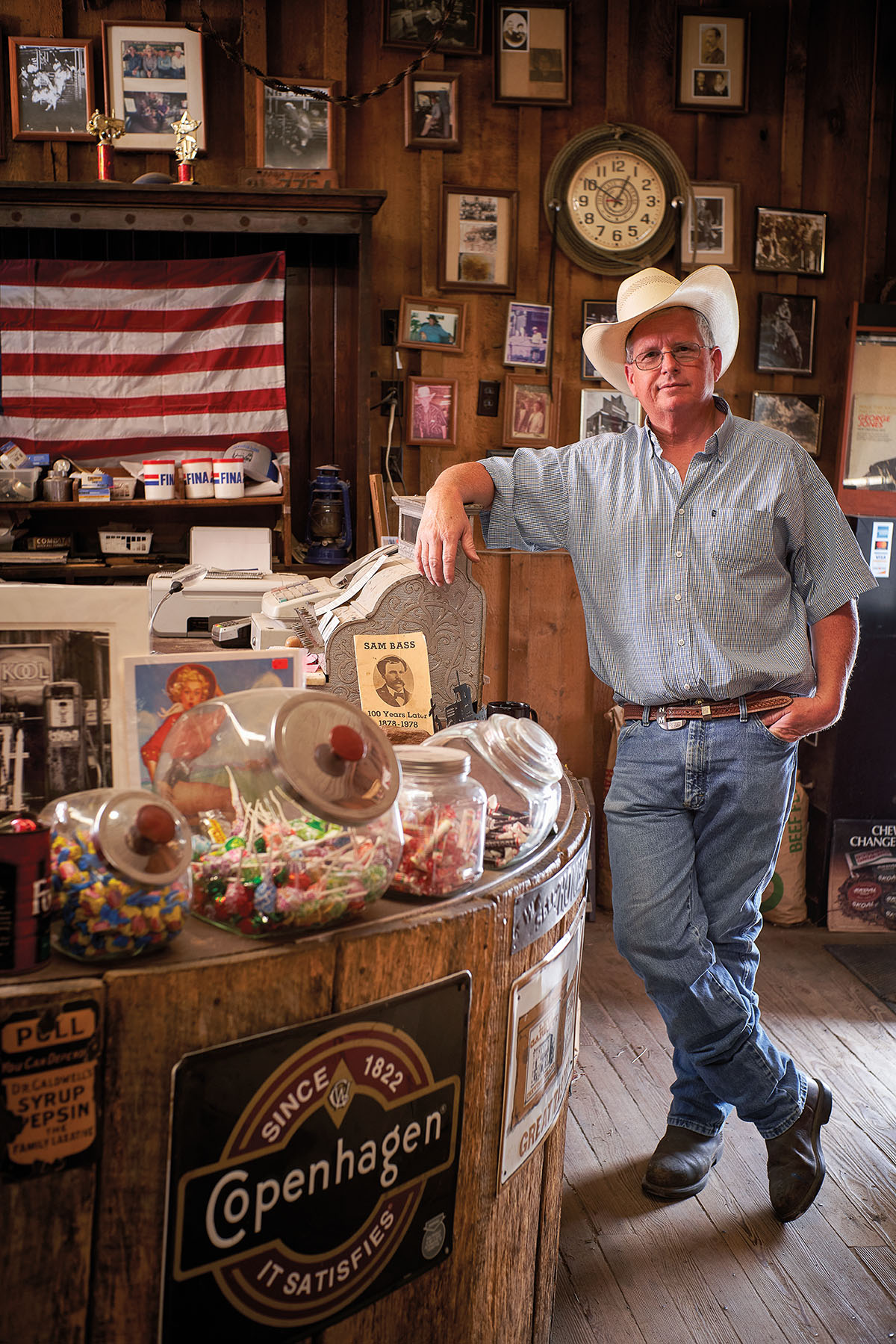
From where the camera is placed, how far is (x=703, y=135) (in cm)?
384

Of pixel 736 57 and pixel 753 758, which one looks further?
pixel 736 57

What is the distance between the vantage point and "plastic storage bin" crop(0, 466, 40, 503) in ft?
11.2

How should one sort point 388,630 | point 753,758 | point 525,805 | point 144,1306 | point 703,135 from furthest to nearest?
point 703,135 → point 753,758 → point 388,630 → point 525,805 → point 144,1306

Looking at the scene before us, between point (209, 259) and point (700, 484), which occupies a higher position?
point (209, 259)

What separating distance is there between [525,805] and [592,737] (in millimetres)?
2691

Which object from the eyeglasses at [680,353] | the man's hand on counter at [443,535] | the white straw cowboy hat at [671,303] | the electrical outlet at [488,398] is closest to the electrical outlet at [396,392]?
the electrical outlet at [488,398]

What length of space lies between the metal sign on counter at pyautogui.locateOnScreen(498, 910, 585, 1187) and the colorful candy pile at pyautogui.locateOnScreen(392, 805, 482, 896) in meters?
0.19

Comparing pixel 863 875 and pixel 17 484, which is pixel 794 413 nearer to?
pixel 863 875

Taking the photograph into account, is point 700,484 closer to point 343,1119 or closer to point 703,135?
point 343,1119

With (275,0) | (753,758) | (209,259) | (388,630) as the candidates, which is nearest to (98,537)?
(209,259)

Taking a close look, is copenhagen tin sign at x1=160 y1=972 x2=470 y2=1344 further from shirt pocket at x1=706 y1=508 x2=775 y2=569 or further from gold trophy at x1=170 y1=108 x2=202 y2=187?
gold trophy at x1=170 y1=108 x2=202 y2=187

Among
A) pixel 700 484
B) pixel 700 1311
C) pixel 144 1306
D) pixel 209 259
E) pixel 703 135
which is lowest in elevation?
pixel 700 1311

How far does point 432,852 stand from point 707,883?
1.05 m

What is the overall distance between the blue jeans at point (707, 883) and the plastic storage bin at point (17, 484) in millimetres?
2317
